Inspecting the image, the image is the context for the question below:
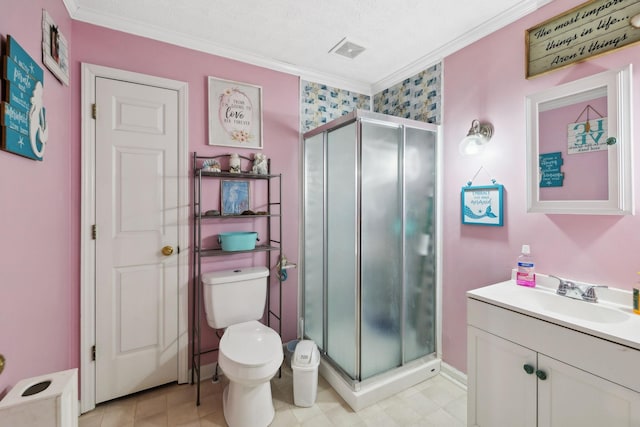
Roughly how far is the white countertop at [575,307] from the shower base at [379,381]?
922 millimetres

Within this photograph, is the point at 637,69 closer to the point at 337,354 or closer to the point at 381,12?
the point at 381,12

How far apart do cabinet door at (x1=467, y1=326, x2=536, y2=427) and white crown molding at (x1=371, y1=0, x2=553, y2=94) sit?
191cm

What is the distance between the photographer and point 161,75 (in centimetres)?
205

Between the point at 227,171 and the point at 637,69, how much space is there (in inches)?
95.0

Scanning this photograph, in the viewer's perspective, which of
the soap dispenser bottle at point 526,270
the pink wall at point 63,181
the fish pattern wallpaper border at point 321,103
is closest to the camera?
the pink wall at point 63,181

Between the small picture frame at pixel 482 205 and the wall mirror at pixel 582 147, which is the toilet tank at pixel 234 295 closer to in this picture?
the small picture frame at pixel 482 205

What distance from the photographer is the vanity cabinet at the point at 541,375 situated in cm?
109

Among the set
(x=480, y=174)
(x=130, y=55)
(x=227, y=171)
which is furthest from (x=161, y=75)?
(x=480, y=174)

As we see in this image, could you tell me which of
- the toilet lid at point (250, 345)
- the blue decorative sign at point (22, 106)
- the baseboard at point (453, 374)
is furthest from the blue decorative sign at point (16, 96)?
the baseboard at point (453, 374)

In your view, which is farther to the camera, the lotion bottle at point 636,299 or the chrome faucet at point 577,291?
the chrome faucet at point 577,291

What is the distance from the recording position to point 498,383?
1.47 meters

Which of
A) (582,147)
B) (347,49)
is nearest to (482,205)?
(582,147)

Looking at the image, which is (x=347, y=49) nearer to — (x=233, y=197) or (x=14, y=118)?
(x=233, y=197)

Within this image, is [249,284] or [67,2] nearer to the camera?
[67,2]
